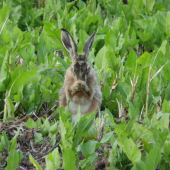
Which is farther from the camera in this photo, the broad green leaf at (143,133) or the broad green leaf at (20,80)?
the broad green leaf at (20,80)

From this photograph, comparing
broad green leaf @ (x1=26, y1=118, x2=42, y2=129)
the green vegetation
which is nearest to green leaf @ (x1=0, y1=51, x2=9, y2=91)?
the green vegetation

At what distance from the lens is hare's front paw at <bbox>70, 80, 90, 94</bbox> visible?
598 cm

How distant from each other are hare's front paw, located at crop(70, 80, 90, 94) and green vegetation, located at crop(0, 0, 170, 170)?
1.31 ft

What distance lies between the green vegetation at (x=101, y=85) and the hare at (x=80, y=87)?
186 millimetres

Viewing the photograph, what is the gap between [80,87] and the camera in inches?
237

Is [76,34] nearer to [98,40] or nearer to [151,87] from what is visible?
[98,40]

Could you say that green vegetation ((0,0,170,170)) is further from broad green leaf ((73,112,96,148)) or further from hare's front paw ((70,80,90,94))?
hare's front paw ((70,80,90,94))

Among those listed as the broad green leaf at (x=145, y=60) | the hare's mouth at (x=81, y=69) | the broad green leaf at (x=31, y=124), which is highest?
the hare's mouth at (x=81, y=69)

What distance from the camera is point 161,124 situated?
5.34 metres

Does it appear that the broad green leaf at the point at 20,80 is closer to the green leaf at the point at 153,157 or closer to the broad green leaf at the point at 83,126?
the broad green leaf at the point at 83,126

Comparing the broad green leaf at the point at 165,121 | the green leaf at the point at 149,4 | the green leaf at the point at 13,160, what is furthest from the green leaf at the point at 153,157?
the green leaf at the point at 149,4

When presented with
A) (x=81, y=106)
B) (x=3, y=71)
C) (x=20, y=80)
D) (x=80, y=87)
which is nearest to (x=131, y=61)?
(x=81, y=106)

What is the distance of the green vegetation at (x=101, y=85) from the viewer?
476cm

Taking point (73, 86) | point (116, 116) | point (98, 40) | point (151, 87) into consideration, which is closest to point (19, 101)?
point (73, 86)
